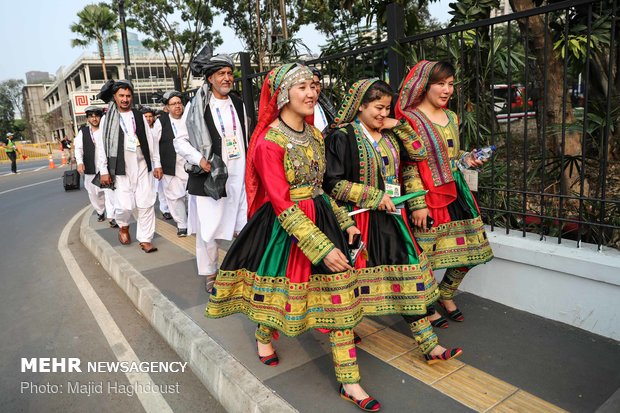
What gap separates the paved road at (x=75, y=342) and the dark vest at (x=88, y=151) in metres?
1.58

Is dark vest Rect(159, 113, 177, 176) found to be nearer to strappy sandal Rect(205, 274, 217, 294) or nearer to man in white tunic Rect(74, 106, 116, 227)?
man in white tunic Rect(74, 106, 116, 227)

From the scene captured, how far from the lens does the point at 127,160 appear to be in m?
6.36

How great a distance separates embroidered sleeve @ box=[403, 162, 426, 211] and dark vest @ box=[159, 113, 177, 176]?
4.64m

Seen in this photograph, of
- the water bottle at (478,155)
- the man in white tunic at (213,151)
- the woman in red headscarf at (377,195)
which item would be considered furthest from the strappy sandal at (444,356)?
the man in white tunic at (213,151)

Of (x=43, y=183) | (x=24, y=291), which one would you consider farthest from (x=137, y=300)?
(x=43, y=183)

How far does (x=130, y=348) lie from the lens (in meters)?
3.85

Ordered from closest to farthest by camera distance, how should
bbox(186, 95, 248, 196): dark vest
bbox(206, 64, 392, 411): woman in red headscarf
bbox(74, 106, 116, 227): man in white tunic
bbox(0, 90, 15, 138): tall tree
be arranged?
bbox(206, 64, 392, 411): woman in red headscarf < bbox(186, 95, 248, 196): dark vest < bbox(74, 106, 116, 227): man in white tunic < bbox(0, 90, 15, 138): tall tree

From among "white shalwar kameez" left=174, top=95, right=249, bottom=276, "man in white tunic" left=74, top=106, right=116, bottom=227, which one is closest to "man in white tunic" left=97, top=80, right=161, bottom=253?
"man in white tunic" left=74, top=106, right=116, bottom=227

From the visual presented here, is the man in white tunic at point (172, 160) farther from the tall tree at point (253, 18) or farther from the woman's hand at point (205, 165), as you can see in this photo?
the tall tree at point (253, 18)

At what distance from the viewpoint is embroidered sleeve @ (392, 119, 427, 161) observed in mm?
3105

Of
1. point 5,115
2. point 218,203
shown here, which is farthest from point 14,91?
point 218,203

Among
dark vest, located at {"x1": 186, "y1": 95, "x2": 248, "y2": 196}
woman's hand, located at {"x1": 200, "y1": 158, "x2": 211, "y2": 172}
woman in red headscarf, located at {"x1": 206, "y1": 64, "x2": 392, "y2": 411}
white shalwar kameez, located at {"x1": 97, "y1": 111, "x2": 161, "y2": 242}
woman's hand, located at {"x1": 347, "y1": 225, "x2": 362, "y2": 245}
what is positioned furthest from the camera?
white shalwar kameez, located at {"x1": 97, "y1": 111, "x2": 161, "y2": 242}

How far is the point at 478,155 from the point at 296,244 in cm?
140

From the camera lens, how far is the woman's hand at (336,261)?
2.51 m
